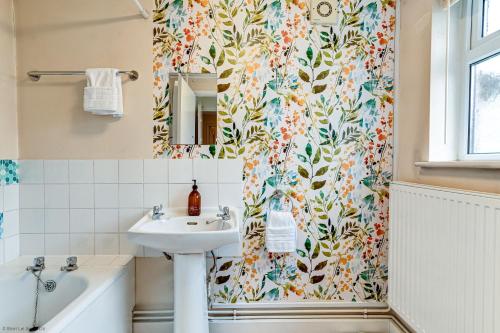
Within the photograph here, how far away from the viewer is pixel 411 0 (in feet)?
5.51

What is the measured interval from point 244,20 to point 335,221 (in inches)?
54.7

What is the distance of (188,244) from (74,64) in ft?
4.38

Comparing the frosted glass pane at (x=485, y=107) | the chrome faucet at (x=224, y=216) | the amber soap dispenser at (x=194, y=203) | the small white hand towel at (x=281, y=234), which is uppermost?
the frosted glass pane at (x=485, y=107)

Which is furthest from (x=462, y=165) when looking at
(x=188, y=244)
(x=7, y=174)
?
(x=7, y=174)

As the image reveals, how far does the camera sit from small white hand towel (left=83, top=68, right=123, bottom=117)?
1627 mm

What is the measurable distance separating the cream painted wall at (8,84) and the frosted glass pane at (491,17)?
101 inches

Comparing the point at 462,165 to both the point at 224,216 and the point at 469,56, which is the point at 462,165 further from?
the point at 224,216

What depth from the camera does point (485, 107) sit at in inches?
52.2

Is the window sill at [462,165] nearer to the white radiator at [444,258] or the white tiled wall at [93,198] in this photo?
the white radiator at [444,258]

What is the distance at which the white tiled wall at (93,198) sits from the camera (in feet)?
5.77

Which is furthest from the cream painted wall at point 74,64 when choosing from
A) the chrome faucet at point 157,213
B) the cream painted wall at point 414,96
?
the cream painted wall at point 414,96

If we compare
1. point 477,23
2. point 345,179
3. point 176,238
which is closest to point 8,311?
point 176,238

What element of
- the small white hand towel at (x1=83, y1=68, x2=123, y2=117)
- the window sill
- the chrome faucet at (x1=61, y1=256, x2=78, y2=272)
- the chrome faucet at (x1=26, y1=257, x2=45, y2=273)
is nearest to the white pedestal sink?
the chrome faucet at (x1=61, y1=256, x2=78, y2=272)

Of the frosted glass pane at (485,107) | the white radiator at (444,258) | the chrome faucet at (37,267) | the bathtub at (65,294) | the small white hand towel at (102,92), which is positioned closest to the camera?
the white radiator at (444,258)
